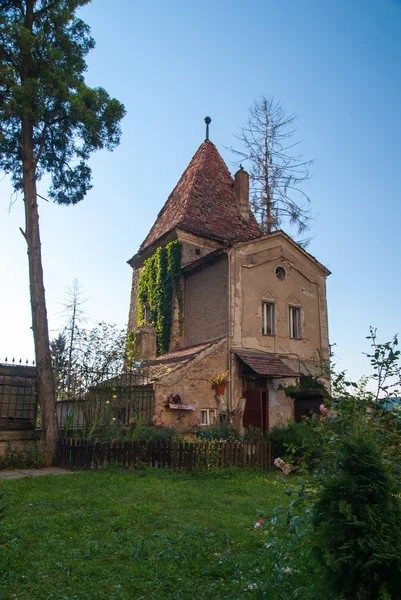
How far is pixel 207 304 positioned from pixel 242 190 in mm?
7997

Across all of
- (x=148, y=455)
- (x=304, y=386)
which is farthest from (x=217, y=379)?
(x=148, y=455)

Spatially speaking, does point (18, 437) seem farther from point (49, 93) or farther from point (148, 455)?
point (49, 93)

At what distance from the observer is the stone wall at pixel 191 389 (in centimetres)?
1563

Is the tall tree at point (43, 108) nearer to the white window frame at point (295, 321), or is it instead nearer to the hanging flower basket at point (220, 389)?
the hanging flower basket at point (220, 389)

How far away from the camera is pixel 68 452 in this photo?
12.8 m

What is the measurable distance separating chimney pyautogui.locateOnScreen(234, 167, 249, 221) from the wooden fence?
48.5 ft

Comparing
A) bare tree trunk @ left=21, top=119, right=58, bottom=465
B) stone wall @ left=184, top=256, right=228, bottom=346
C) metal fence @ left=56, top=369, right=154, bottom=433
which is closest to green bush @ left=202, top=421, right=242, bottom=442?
metal fence @ left=56, top=369, right=154, bottom=433

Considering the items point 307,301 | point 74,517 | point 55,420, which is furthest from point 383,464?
point 307,301

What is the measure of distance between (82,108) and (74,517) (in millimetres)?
11616

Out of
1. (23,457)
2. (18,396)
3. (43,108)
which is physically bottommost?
(23,457)

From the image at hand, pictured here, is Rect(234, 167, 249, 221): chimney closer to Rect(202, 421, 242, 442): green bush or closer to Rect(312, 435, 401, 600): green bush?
Rect(202, 421, 242, 442): green bush

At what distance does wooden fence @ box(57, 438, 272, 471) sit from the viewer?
12.0 meters

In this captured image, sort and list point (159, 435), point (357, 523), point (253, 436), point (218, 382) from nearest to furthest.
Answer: point (357, 523) < point (159, 435) < point (253, 436) < point (218, 382)

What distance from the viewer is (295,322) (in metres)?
21.0
